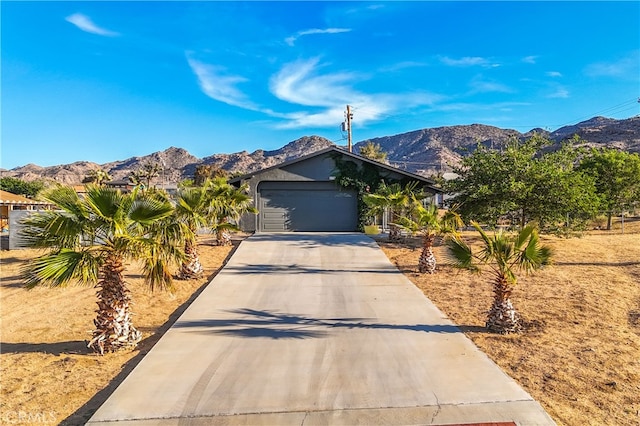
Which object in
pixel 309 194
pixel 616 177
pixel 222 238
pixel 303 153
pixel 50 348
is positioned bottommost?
pixel 50 348

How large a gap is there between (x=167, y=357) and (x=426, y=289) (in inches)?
243

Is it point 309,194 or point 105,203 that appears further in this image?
point 309,194

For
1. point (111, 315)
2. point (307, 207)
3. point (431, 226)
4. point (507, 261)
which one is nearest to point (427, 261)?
point (431, 226)

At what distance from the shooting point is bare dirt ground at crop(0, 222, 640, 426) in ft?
14.5

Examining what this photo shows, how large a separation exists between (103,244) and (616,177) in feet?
76.8

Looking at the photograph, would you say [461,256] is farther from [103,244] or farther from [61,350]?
[61,350]

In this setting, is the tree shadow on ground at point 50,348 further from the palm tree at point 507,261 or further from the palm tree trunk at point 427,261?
the palm tree trunk at point 427,261

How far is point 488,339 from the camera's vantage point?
20.4ft

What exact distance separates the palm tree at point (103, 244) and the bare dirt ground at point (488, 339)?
1.81 ft

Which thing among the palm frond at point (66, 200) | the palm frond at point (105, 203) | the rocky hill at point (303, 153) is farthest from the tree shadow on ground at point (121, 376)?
the rocky hill at point (303, 153)

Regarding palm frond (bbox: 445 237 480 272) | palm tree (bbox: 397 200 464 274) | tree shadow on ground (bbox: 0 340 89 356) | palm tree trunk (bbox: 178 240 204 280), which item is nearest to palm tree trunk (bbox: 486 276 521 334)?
palm frond (bbox: 445 237 480 272)

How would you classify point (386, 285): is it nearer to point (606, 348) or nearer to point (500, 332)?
point (500, 332)

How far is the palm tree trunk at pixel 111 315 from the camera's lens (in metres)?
5.96

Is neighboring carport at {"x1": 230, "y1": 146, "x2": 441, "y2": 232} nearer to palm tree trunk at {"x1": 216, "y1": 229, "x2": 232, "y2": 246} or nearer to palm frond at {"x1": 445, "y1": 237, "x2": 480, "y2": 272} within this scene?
palm tree trunk at {"x1": 216, "y1": 229, "x2": 232, "y2": 246}
